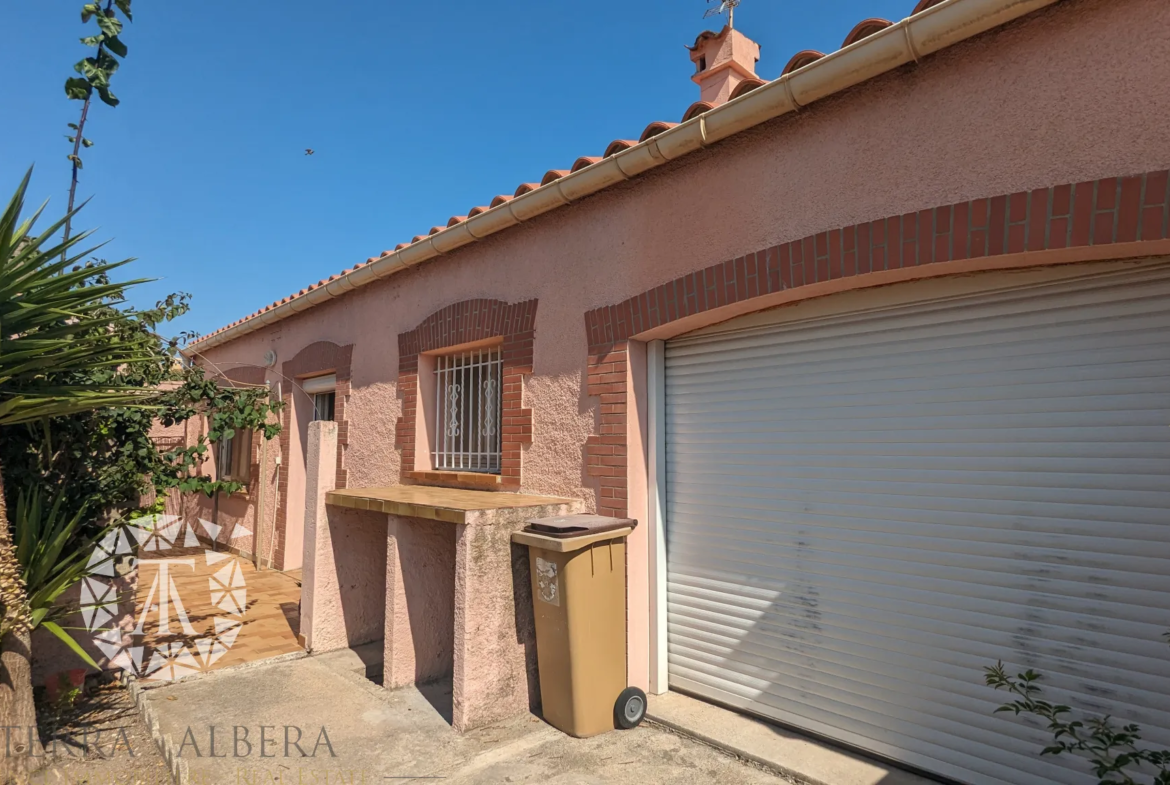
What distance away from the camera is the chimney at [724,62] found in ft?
21.7

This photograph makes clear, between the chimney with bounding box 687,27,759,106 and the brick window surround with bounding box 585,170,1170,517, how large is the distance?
10.2 ft

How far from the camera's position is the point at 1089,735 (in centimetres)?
299

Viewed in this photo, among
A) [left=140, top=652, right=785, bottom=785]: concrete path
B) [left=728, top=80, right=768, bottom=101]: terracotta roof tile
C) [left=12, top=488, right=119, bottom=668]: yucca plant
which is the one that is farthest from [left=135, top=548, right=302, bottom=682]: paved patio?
[left=728, top=80, right=768, bottom=101]: terracotta roof tile

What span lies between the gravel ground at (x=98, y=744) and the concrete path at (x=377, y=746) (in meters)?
0.11

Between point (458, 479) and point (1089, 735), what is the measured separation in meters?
4.79

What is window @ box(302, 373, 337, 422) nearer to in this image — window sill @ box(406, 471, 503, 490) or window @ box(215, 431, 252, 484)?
window @ box(215, 431, 252, 484)

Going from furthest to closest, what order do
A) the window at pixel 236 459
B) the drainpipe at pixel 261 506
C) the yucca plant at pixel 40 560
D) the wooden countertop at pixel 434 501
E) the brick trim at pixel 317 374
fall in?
the window at pixel 236 459, the drainpipe at pixel 261 506, the brick trim at pixel 317 374, the wooden countertop at pixel 434 501, the yucca plant at pixel 40 560

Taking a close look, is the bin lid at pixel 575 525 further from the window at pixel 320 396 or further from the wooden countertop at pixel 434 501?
the window at pixel 320 396

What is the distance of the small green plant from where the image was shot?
106 inches

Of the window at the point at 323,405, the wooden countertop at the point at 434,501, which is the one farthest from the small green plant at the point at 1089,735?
the window at the point at 323,405

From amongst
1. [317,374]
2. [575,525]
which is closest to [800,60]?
[575,525]

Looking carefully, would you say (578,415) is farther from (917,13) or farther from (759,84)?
(917,13)

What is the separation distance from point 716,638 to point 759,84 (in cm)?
360

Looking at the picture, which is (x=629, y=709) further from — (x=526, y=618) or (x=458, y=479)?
(x=458, y=479)
